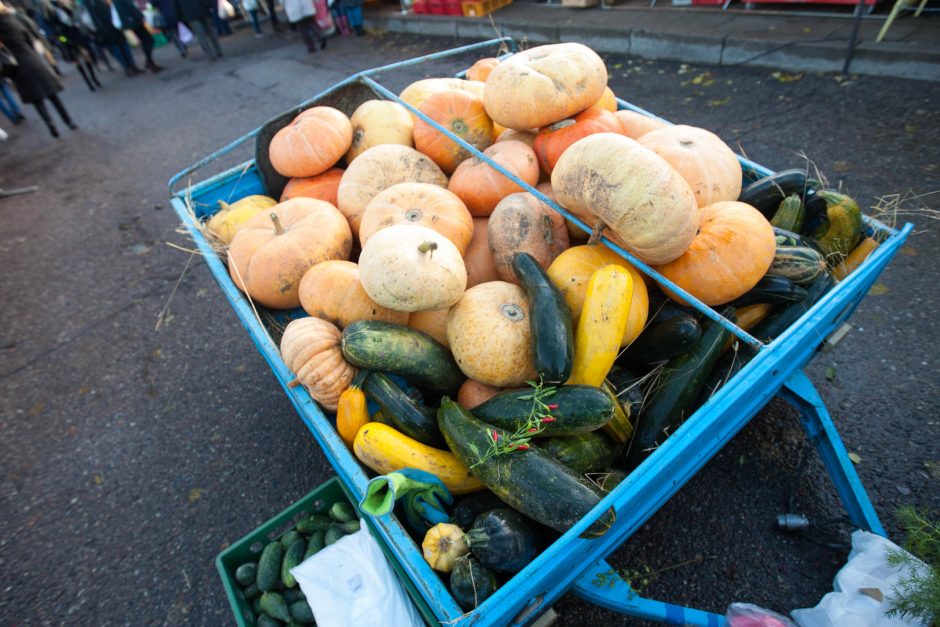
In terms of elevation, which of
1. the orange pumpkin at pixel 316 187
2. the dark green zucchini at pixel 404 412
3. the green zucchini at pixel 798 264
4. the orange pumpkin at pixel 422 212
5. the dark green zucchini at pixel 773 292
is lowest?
the dark green zucchini at pixel 404 412

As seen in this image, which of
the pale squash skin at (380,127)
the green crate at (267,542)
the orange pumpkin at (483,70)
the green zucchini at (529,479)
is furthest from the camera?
the orange pumpkin at (483,70)

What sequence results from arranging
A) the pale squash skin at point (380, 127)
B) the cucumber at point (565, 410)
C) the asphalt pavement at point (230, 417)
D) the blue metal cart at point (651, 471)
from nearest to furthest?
the blue metal cart at point (651, 471)
the cucumber at point (565, 410)
the asphalt pavement at point (230, 417)
the pale squash skin at point (380, 127)

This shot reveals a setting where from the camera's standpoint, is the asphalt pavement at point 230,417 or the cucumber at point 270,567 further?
the asphalt pavement at point 230,417

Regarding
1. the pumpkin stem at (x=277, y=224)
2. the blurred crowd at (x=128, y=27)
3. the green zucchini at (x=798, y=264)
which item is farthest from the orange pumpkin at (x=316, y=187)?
the blurred crowd at (x=128, y=27)

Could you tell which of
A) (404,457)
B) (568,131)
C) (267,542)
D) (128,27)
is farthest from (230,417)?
(128,27)

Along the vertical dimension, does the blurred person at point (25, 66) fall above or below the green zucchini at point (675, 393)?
above

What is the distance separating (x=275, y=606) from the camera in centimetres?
212

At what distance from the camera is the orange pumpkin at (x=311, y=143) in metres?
3.07

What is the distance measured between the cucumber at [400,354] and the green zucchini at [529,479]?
298 millimetres

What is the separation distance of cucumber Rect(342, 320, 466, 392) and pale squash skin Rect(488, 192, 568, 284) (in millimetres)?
520

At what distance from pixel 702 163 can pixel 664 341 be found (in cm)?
95

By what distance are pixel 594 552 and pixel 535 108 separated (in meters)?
2.11

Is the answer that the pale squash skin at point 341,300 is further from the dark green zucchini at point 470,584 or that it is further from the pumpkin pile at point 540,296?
the dark green zucchini at point 470,584

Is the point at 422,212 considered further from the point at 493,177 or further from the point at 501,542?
the point at 501,542
